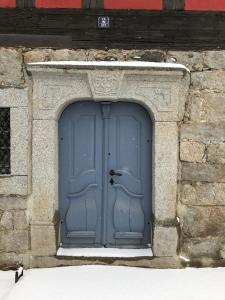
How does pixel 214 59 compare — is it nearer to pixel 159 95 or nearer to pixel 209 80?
pixel 209 80

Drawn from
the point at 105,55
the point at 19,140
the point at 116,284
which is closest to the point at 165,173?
the point at 116,284

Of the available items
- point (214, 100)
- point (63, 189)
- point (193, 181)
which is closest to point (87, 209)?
point (63, 189)

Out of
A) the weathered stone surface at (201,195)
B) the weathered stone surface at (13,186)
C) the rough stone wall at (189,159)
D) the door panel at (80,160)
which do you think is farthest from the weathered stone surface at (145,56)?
the weathered stone surface at (13,186)

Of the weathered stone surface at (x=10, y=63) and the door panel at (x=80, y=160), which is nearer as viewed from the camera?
the weathered stone surface at (x=10, y=63)

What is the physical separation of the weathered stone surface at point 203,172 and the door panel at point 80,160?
95 cm

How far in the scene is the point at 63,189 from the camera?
4137 millimetres

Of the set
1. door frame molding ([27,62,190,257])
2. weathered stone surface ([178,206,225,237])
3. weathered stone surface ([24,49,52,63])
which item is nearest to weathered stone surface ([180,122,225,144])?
door frame molding ([27,62,190,257])

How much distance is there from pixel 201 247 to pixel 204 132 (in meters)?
1.24

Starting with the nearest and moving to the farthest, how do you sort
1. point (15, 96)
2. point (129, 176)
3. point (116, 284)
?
point (116, 284) → point (15, 96) → point (129, 176)

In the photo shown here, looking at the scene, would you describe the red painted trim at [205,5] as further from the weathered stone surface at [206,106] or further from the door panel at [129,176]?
the door panel at [129,176]

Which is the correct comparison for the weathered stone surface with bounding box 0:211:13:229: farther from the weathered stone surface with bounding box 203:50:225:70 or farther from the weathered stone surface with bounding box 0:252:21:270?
the weathered stone surface with bounding box 203:50:225:70

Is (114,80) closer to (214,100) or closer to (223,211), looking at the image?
(214,100)

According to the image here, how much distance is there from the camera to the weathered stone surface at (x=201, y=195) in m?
3.96

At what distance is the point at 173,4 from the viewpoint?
3.90 m
